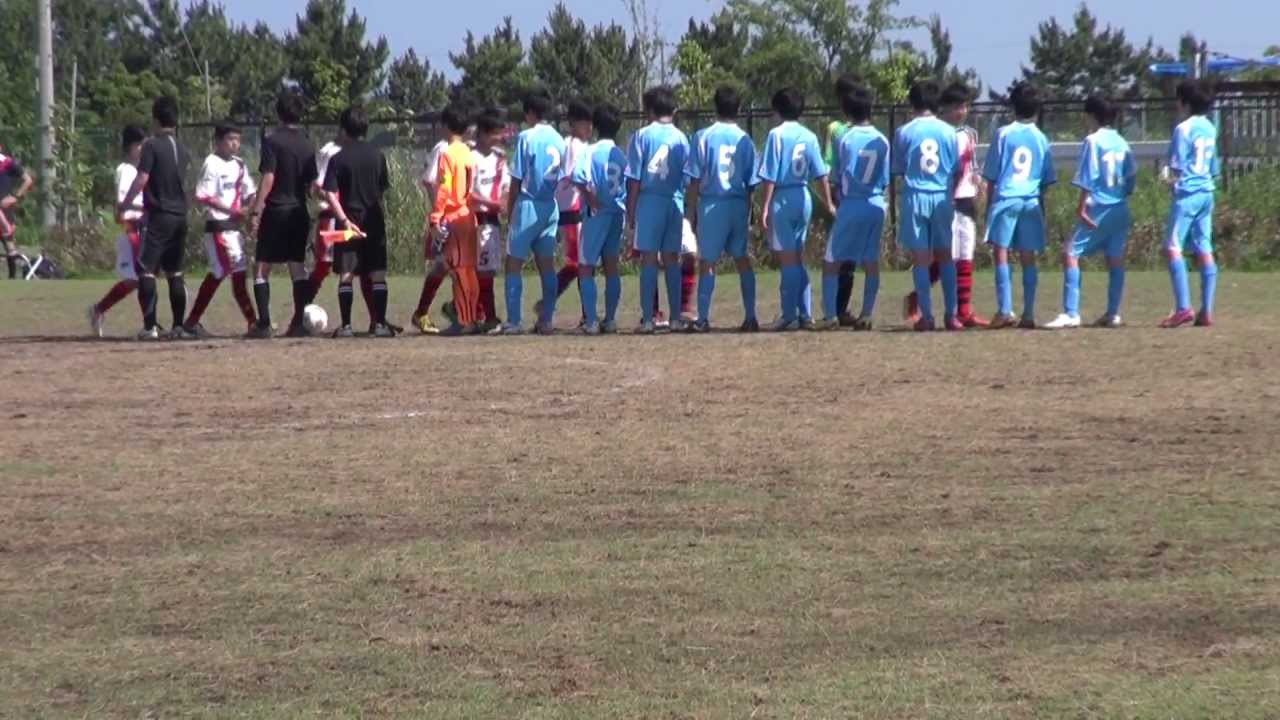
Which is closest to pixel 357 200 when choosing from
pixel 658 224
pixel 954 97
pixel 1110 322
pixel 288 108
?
pixel 288 108

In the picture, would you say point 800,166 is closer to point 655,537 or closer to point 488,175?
point 488,175

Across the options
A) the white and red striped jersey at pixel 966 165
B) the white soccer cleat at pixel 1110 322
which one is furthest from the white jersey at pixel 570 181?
the white soccer cleat at pixel 1110 322

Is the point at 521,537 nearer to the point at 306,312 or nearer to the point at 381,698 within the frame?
the point at 381,698

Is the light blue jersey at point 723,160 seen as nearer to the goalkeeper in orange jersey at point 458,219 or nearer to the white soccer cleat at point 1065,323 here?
the goalkeeper in orange jersey at point 458,219

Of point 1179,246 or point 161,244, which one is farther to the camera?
point 161,244

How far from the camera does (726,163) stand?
18.2 metres

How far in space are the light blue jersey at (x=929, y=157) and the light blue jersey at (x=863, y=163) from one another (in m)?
0.18

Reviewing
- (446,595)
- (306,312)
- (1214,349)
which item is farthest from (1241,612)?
(306,312)

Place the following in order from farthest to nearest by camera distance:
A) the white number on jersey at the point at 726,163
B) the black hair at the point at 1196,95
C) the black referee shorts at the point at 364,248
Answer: the black referee shorts at the point at 364,248 → the white number on jersey at the point at 726,163 → the black hair at the point at 1196,95

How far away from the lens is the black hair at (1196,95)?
17641 millimetres

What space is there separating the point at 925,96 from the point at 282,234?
5.61 metres

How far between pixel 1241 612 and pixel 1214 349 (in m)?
8.78

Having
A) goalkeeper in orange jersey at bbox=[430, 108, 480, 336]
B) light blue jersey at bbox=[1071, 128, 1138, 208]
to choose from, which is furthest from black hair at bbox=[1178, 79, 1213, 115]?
goalkeeper in orange jersey at bbox=[430, 108, 480, 336]

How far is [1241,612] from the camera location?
7820 mm
